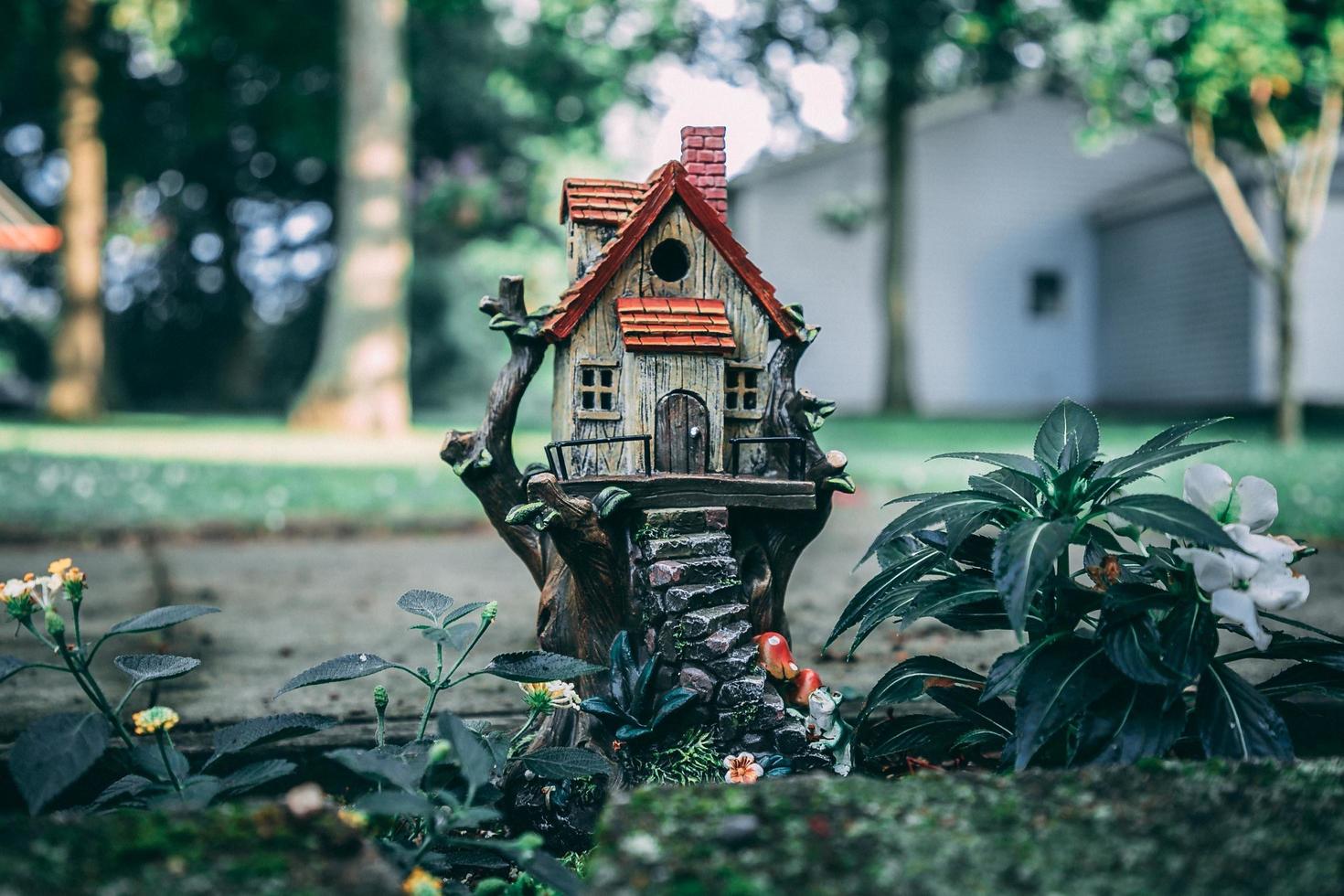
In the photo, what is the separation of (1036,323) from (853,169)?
15.7ft

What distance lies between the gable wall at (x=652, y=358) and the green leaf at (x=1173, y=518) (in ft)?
2.78

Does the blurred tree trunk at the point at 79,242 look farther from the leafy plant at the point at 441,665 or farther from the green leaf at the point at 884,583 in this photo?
the green leaf at the point at 884,583

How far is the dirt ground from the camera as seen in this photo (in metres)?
2.67

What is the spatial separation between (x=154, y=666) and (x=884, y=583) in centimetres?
117

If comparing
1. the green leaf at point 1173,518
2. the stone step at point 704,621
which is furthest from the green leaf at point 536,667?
the green leaf at point 1173,518

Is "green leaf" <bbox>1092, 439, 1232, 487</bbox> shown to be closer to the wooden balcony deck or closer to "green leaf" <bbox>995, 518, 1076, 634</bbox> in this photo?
"green leaf" <bbox>995, 518, 1076, 634</bbox>

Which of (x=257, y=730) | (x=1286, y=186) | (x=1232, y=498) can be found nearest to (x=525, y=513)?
(x=257, y=730)

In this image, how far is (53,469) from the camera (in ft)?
28.5

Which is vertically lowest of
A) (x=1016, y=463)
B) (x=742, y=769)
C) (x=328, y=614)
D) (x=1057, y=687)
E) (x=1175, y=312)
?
(x=328, y=614)

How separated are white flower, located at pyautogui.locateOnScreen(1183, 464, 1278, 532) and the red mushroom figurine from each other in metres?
0.76

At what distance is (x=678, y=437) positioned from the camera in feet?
6.98

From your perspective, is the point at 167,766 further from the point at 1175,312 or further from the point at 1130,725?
the point at 1175,312

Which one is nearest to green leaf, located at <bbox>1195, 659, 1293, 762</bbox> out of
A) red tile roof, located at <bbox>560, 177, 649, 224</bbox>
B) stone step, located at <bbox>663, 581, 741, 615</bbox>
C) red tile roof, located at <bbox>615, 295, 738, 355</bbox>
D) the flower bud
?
stone step, located at <bbox>663, 581, 741, 615</bbox>

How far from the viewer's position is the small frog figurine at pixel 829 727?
6.18ft
